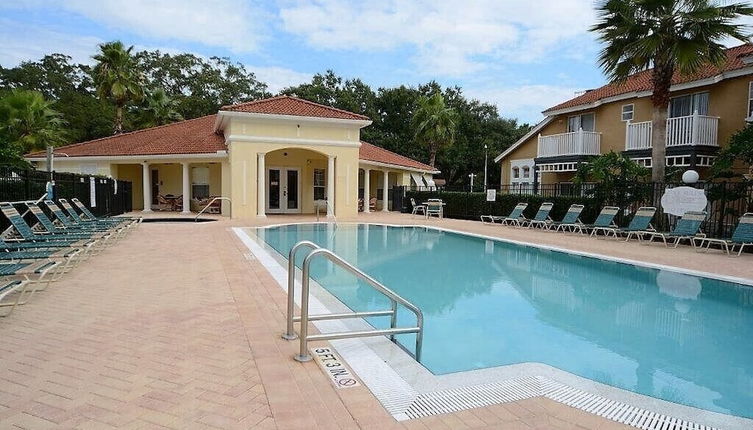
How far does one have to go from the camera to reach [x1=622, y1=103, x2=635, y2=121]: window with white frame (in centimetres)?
2298

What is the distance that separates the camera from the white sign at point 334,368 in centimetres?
373

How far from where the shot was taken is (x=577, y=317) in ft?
23.3

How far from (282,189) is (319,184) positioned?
2.07 m

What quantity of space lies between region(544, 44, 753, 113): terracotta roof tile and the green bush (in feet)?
15.3

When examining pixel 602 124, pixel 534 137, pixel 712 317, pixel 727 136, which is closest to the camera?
pixel 712 317

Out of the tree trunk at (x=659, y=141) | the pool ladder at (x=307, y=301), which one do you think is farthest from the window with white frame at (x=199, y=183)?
the pool ladder at (x=307, y=301)

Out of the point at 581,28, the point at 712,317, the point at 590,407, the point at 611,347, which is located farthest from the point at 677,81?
the point at 590,407

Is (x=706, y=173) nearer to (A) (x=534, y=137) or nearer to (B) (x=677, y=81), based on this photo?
(B) (x=677, y=81)

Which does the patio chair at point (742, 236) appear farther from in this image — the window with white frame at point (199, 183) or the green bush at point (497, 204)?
the window with white frame at point (199, 183)

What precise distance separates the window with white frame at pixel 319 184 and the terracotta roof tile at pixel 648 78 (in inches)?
533

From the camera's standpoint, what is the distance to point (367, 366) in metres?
4.09

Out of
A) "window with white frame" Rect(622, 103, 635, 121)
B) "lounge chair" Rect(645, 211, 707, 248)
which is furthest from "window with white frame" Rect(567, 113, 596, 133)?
"lounge chair" Rect(645, 211, 707, 248)

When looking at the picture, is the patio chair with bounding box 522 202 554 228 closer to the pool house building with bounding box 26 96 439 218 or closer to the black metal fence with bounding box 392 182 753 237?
the black metal fence with bounding box 392 182 753 237

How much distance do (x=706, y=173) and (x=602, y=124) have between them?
604 cm
